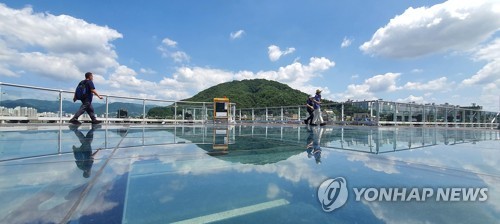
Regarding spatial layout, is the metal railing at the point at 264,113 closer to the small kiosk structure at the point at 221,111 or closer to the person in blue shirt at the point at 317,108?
the small kiosk structure at the point at 221,111

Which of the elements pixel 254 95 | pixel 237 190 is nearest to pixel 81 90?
pixel 237 190

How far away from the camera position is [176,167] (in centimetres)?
253

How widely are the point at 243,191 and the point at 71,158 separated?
2042 mm

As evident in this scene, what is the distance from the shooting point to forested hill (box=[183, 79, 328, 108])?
58.9 metres

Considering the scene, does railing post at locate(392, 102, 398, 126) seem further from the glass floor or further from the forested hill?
the forested hill

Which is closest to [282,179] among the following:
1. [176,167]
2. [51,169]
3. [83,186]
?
[176,167]

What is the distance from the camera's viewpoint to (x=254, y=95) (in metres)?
70.2

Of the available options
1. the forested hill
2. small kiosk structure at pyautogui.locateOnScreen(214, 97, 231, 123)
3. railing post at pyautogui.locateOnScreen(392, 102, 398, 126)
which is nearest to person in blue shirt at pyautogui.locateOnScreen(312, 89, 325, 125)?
railing post at pyautogui.locateOnScreen(392, 102, 398, 126)

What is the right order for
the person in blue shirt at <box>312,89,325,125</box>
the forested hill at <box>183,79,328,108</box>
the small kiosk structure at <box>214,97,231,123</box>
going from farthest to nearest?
the forested hill at <box>183,79,328,108</box>, the small kiosk structure at <box>214,97,231,123</box>, the person in blue shirt at <box>312,89,325,125</box>

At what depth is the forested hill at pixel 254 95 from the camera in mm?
58938

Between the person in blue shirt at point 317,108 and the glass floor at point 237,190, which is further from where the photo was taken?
the person in blue shirt at point 317,108

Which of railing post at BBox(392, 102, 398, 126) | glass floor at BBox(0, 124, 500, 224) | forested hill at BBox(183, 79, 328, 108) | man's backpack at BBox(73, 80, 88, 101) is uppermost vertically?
forested hill at BBox(183, 79, 328, 108)

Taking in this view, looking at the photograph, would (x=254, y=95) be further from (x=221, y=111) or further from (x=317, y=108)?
(x=317, y=108)

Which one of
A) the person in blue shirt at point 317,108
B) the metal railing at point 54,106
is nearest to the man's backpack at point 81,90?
the metal railing at point 54,106
